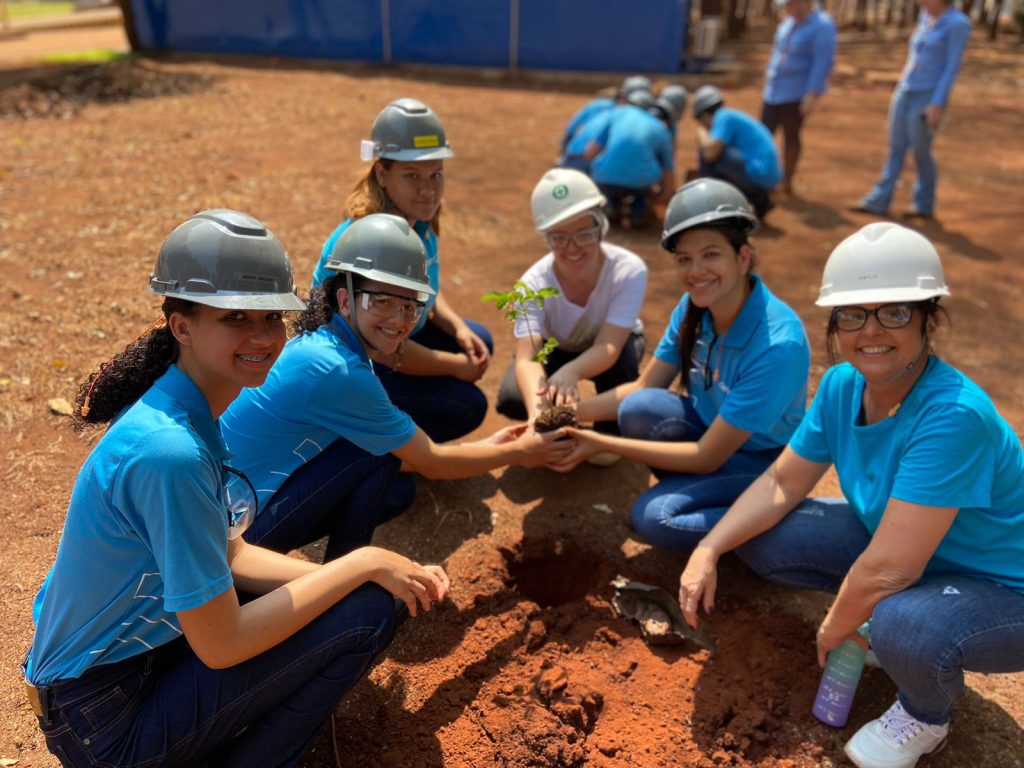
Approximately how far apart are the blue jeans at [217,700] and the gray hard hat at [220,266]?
2.63 ft

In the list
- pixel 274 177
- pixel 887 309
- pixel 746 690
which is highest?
pixel 887 309

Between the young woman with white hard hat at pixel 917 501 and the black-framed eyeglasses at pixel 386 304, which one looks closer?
the young woman with white hard hat at pixel 917 501

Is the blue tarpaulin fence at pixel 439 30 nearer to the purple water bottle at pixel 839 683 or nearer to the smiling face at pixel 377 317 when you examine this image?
the smiling face at pixel 377 317

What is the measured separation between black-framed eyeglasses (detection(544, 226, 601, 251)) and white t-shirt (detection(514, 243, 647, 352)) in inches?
5.3

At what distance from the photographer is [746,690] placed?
254 cm

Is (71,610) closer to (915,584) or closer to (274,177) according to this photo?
(915,584)

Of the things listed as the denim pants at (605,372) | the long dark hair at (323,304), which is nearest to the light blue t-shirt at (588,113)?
the denim pants at (605,372)

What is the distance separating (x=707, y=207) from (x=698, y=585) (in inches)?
48.3

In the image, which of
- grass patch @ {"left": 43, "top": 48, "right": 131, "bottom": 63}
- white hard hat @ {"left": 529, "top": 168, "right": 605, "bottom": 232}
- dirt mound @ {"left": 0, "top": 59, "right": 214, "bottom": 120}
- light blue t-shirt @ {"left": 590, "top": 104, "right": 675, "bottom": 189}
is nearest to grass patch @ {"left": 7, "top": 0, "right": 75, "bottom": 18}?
grass patch @ {"left": 43, "top": 48, "right": 131, "bottom": 63}

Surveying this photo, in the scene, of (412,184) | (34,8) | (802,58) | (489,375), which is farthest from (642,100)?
(34,8)

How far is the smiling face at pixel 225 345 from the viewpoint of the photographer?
1.70 metres

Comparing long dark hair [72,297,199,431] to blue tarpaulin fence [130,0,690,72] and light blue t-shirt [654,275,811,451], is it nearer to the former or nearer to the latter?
light blue t-shirt [654,275,811,451]

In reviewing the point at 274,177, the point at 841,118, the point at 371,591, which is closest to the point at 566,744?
the point at 371,591

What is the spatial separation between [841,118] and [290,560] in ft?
37.0
